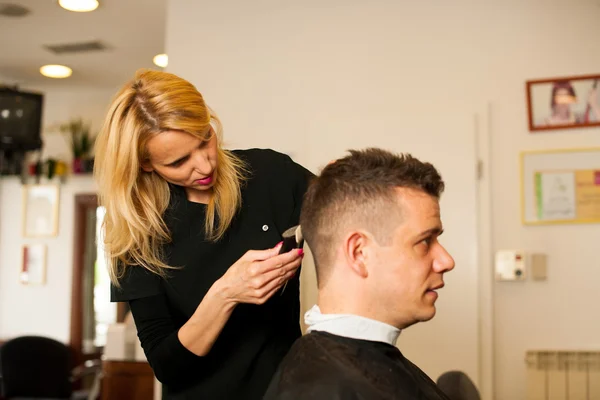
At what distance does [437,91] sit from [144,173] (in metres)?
1.88

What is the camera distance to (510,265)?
3010 millimetres

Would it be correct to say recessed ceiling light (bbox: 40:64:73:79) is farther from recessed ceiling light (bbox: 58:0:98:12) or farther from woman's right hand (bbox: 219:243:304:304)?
woman's right hand (bbox: 219:243:304:304)

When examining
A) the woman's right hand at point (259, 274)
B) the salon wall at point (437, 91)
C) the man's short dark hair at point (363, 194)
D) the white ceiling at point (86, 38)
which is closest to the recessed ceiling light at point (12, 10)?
the white ceiling at point (86, 38)

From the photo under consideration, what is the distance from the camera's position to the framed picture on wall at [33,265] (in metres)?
5.56

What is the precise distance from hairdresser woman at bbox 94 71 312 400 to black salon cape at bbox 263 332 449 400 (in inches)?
12.7

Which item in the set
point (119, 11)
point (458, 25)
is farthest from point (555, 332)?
point (119, 11)

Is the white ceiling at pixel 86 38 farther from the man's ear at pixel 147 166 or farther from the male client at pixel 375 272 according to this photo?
the male client at pixel 375 272

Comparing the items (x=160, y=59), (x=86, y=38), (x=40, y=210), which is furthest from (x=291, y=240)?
(x=40, y=210)

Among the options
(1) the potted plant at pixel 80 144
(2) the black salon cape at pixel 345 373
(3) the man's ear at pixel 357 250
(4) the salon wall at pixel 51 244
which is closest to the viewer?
(2) the black salon cape at pixel 345 373

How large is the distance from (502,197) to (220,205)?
179 cm

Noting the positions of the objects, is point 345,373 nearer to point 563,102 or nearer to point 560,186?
point 560,186

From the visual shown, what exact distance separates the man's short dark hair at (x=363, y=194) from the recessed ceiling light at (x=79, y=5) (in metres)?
2.75

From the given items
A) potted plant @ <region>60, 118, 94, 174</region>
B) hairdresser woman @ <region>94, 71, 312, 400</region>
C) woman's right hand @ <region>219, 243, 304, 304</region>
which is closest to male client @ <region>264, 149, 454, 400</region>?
woman's right hand @ <region>219, 243, 304, 304</region>

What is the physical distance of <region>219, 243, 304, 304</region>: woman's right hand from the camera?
142cm
